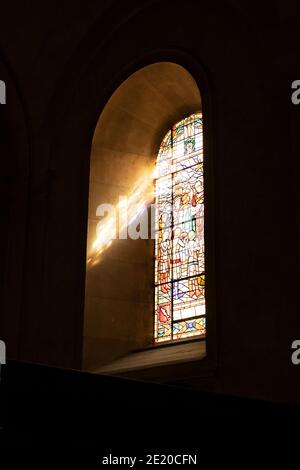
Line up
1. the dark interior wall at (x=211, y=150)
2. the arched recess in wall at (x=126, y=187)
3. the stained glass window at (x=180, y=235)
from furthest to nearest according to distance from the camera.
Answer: the arched recess in wall at (x=126, y=187)
the stained glass window at (x=180, y=235)
the dark interior wall at (x=211, y=150)

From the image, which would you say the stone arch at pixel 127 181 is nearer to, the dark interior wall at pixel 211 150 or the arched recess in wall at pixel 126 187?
the arched recess in wall at pixel 126 187

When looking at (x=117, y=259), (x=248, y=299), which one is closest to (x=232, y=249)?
(x=248, y=299)

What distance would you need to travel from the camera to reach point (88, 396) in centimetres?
386

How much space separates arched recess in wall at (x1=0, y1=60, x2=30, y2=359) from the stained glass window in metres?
1.67

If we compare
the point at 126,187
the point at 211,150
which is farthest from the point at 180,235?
the point at 211,150

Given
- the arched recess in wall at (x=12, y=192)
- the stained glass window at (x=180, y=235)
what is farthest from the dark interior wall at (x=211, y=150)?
the stained glass window at (x=180, y=235)

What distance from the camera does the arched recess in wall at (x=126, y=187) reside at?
9.23 meters

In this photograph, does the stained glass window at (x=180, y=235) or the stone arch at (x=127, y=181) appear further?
the stone arch at (x=127, y=181)

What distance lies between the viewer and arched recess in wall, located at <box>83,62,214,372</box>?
9227 mm

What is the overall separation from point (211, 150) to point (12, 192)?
320cm

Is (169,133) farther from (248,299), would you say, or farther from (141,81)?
(248,299)

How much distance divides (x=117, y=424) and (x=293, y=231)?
12.1ft

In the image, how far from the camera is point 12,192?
34.2ft

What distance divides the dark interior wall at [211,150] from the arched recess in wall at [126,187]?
15 cm
